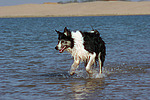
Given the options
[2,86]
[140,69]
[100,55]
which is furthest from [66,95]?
[140,69]

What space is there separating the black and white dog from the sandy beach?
98.6 m

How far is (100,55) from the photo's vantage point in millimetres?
10656

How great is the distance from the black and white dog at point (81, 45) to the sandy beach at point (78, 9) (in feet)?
324

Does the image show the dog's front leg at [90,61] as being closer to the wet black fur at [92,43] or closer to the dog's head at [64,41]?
the wet black fur at [92,43]

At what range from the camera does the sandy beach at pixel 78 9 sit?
114 m

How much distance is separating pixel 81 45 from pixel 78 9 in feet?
392

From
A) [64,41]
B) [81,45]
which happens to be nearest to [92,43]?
[81,45]

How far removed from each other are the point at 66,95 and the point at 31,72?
3.52 metres

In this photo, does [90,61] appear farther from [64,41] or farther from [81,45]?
[64,41]

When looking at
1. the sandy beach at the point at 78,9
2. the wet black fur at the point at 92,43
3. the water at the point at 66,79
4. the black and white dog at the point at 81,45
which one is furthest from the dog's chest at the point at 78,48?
the sandy beach at the point at 78,9

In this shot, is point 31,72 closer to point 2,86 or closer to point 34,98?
point 2,86

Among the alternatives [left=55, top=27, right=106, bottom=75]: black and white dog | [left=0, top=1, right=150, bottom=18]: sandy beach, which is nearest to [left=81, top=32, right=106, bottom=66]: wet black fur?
[left=55, top=27, right=106, bottom=75]: black and white dog

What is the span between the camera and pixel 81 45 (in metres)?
9.91

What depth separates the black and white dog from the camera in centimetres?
967
